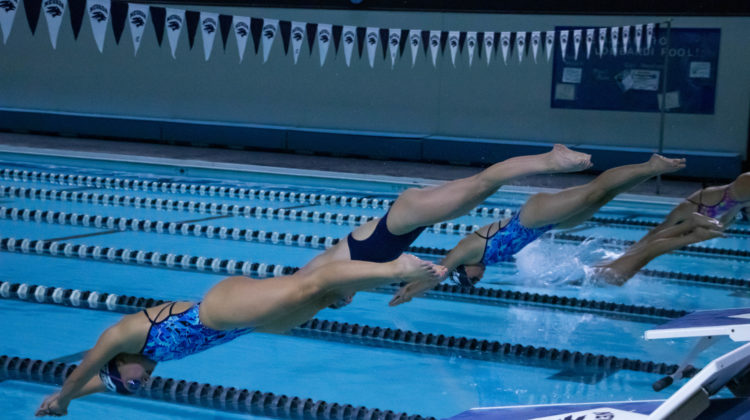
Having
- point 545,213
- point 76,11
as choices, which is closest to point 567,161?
point 545,213

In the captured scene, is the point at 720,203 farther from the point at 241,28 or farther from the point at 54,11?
the point at 241,28

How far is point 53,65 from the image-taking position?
14969mm

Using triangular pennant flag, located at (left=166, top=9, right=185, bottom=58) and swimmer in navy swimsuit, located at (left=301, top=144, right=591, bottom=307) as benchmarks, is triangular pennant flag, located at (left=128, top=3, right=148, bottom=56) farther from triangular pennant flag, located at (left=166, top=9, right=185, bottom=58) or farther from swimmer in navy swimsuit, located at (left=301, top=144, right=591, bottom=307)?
swimmer in navy swimsuit, located at (left=301, top=144, right=591, bottom=307)

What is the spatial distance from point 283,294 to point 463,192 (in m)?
1.19

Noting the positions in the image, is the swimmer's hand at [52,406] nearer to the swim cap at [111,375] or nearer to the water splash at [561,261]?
the swim cap at [111,375]

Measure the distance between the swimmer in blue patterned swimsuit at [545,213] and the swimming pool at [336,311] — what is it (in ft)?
1.60

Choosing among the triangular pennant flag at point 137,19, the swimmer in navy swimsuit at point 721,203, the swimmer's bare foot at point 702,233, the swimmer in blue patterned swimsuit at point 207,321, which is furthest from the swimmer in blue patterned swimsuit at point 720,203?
the triangular pennant flag at point 137,19

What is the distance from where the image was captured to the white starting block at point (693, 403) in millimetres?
1757

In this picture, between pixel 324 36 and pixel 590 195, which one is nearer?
pixel 590 195

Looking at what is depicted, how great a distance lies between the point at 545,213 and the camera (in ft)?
13.4

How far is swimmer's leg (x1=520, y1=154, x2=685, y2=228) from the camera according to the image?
3.92 meters

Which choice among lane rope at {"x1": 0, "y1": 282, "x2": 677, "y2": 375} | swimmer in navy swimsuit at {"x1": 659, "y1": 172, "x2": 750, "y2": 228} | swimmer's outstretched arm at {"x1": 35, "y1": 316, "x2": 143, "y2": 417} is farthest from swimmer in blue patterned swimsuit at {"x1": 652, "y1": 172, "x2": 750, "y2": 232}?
swimmer's outstretched arm at {"x1": 35, "y1": 316, "x2": 143, "y2": 417}

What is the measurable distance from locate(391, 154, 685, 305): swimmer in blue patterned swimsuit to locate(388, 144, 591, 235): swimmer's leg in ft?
1.58

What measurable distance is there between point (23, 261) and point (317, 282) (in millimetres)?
3938
